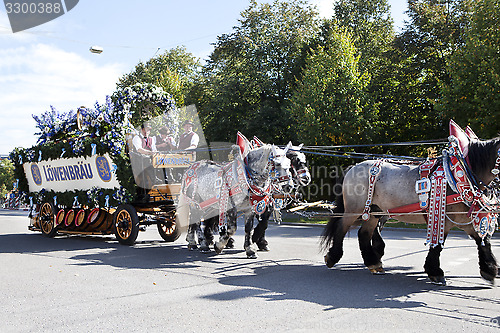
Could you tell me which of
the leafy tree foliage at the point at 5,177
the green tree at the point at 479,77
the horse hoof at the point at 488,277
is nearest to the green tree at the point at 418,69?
Result: the green tree at the point at 479,77

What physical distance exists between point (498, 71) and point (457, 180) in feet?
42.8

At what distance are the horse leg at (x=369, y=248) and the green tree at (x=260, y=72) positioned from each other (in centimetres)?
1927

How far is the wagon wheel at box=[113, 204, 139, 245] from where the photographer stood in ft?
34.9

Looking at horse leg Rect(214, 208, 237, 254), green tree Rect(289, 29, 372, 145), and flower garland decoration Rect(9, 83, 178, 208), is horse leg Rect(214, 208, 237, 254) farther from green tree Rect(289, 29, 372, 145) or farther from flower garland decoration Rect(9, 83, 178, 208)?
green tree Rect(289, 29, 372, 145)

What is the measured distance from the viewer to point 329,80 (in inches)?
874

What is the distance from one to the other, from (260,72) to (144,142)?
1791 centimetres

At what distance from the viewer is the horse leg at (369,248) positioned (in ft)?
24.6

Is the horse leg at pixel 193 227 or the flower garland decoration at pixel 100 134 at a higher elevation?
the flower garland decoration at pixel 100 134

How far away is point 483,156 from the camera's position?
6609 millimetres

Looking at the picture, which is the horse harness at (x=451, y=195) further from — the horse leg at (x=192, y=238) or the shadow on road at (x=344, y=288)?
the horse leg at (x=192, y=238)

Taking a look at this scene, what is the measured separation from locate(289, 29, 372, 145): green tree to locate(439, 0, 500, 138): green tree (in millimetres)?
4130

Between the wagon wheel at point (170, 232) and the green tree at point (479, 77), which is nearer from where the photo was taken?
the wagon wheel at point (170, 232)

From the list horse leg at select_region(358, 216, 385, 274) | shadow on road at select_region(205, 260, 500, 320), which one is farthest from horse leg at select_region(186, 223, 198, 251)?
horse leg at select_region(358, 216, 385, 274)

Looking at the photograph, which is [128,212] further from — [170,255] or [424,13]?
[424,13]
